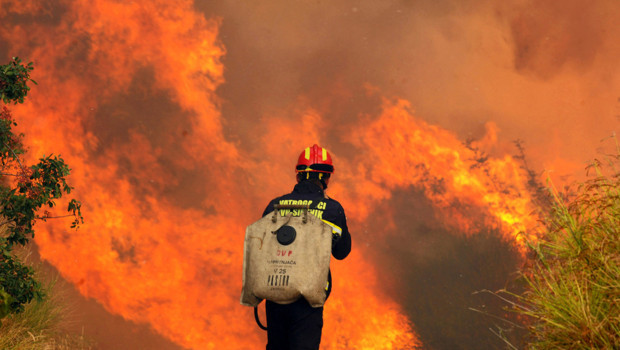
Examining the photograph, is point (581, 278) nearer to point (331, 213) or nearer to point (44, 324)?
point (331, 213)

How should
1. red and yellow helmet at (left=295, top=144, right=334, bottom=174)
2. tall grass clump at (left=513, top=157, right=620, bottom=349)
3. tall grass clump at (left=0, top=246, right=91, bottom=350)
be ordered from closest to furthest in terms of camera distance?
tall grass clump at (left=513, top=157, right=620, bottom=349) < red and yellow helmet at (left=295, top=144, right=334, bottom=174) < tall grass clump at (left=0, top=246, right=91, bottom=350)

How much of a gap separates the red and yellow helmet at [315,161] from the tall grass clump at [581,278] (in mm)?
2300

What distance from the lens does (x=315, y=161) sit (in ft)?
17.4

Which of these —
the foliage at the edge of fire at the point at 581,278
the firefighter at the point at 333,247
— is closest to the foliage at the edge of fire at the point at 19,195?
the firefighter at the point at 333,247

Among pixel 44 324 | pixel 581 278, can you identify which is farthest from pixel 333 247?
pixel 44 324

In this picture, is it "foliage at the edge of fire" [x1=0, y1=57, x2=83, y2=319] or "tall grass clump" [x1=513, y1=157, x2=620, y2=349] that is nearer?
"tall grass clump" [x1=513, y1=157, x2=620, y2=349]

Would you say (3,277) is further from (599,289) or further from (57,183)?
(599,289)

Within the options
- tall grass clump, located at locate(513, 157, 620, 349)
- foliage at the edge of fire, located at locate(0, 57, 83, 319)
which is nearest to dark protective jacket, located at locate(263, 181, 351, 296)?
tall grass clump, located at locate(513, 157, 620, 349)

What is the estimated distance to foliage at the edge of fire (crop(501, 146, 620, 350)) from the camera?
3.95 meters

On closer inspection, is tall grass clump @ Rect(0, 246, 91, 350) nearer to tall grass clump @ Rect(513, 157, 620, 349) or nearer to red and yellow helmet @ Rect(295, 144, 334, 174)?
red and yellow helmet @ Rect(295, 144, 334, 174)

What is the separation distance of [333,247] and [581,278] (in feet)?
7.70

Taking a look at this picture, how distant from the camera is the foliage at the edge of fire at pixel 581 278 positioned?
3.95 meters

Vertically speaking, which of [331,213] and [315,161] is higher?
[315,161]

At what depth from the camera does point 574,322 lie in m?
4.08
